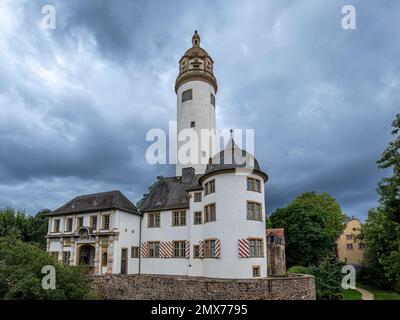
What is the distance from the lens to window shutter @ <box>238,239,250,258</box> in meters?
19.9

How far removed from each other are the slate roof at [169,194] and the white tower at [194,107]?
3.50m

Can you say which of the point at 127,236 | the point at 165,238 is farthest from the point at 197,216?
the point at 127,236

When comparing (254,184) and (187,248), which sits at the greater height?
(254,184)

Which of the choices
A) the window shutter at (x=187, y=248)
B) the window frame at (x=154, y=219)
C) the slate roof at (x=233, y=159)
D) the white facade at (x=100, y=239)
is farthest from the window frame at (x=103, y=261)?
the slate roof at (x=233, y=159)

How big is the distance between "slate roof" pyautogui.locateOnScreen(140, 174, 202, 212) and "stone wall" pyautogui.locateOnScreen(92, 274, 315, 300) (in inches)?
238

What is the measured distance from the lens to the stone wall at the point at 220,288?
59.8 feet

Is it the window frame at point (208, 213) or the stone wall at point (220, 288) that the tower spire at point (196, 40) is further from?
the stone wall at point (220, 288)

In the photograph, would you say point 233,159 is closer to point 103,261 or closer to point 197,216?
point 197,216

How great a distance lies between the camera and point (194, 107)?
109ft

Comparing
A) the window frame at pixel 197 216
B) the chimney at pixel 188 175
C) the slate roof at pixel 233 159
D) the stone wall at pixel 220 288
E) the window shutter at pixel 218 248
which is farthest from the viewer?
the chimney at pixel 188 175

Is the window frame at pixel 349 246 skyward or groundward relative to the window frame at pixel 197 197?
groundward

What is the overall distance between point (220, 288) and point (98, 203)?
13358 millimetres
